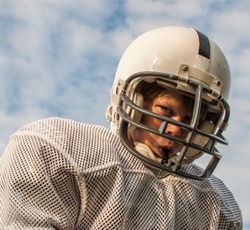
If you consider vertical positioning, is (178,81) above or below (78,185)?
above

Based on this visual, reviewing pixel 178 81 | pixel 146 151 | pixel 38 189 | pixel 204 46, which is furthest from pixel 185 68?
pixel 38 189

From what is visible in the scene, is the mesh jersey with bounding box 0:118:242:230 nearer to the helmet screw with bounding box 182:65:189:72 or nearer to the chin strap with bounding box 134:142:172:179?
the chin strap with bounding box 134:142:172:179

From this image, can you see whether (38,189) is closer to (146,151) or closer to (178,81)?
(146,151)

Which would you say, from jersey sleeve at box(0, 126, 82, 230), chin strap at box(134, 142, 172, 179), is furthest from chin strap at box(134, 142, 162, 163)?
jersey sleeve at box(0, 126, 82, 230)

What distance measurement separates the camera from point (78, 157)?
12.0 ft

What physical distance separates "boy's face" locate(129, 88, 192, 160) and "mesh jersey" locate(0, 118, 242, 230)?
113 mm

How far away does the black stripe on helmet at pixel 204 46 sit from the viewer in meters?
4.07

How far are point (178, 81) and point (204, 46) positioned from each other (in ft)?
1.06

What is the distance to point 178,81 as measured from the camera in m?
3.90

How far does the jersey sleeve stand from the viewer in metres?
3.45

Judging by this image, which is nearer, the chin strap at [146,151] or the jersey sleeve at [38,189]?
the jersey sleeve at [38,189]

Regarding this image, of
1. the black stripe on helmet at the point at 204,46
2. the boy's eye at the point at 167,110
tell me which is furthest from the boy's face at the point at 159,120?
the black stripe on helmet at the point at 204,46

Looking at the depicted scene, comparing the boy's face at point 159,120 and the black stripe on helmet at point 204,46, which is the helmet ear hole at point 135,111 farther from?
the black stripe on helmet at point 204,46

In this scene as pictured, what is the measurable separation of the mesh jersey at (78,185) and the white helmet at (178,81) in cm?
14
